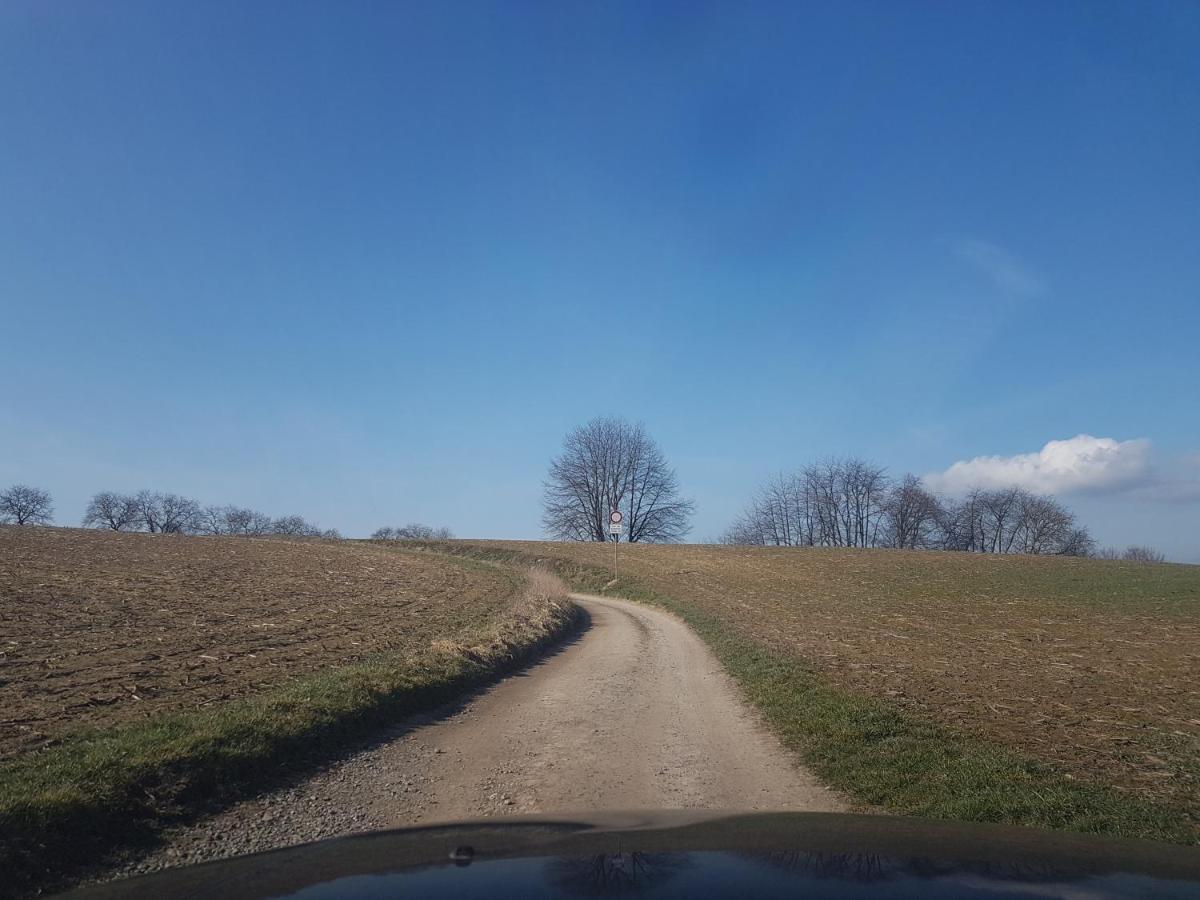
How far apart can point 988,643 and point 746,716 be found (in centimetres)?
1153

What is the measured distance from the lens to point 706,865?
3.99 meters

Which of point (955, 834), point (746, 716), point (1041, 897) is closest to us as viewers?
point (1041, 897)

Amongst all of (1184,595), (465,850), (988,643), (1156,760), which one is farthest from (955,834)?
(1184,595)

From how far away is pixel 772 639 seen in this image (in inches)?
746

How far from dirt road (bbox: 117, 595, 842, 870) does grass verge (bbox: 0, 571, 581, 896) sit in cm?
42

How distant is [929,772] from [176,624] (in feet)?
49.0

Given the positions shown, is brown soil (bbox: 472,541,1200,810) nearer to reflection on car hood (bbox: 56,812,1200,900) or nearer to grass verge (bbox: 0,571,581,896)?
reflection on car hood (bbox: 56,812,1200,900)

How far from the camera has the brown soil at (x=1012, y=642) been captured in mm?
9180

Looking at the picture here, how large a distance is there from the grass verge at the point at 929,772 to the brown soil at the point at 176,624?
25.0 ft

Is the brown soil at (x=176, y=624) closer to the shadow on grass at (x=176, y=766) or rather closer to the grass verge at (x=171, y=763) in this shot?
the grass verge at (x=171, y=763)

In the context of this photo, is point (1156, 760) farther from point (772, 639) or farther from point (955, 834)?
point (772, 639)

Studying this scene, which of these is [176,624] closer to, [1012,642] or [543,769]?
[543,769]

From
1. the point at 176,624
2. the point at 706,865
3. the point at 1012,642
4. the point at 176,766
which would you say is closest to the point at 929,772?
the point at 706,865

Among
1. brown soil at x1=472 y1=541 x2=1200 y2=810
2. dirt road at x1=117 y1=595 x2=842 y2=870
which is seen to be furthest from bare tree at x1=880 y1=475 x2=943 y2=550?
dirt road at x1=117 y1=595 x2=842 y2=870
